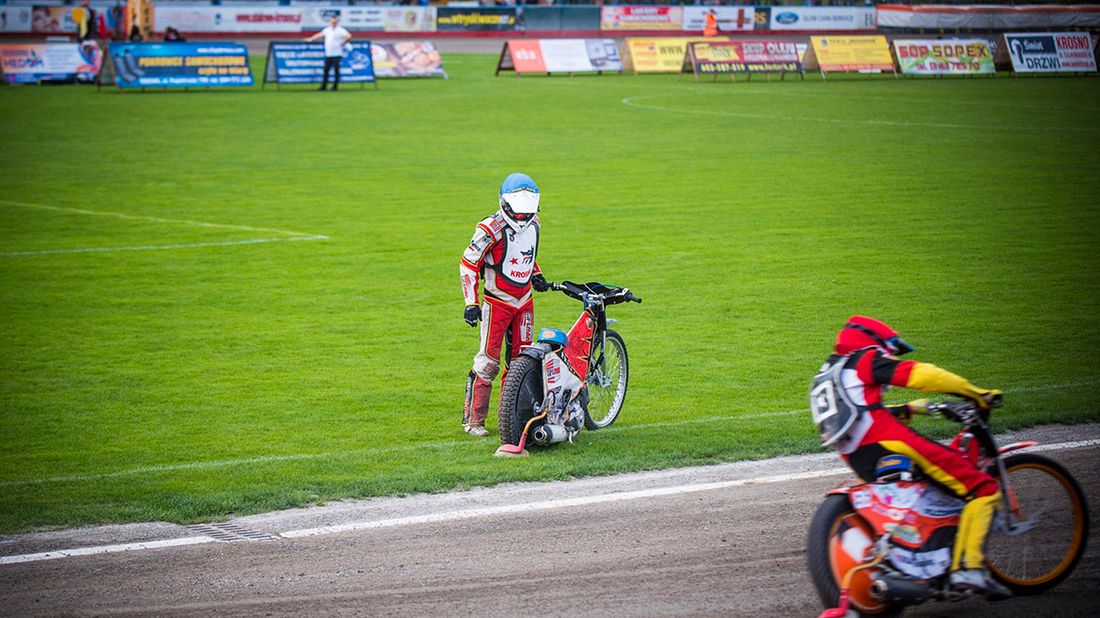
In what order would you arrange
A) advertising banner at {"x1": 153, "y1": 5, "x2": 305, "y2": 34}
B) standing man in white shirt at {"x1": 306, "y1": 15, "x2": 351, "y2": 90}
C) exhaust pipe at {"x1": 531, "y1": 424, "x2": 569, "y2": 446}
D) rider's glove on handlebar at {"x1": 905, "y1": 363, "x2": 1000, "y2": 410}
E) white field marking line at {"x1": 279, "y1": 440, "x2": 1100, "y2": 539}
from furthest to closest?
advertising banner at {"x1": 153, "y1": 5, "x2": 305, "y2": 34} → standing man in white shirt at {"x1": 306, "y1": 15, "x2": 351, "y2": 90} → exhaust pipe at {"x1": 531, "y1": 424, "x2": 569, "y2": 446} → white field marking line at {"x1": 279, "y1": 440, "x2": 1100, "y2": 539} → rider's glove on handlebar at {"x1": 905, "y1": 363, "x2": 1000, "y2": 410}

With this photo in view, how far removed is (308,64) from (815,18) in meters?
35.1

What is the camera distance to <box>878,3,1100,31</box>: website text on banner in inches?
2312

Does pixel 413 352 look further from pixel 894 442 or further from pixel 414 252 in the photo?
pixel 894 442

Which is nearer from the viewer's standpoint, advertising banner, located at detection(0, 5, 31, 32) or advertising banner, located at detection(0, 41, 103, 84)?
advertising banner, located at detection(0, 41, 103, 84)

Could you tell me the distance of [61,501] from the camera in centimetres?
889

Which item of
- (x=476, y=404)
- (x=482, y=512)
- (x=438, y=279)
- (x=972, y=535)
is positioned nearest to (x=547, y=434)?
(x=476, y=404)

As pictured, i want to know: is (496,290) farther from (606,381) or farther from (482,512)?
(482,512)

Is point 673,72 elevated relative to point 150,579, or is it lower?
elevated

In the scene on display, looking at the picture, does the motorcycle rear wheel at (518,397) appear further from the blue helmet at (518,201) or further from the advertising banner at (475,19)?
the advertising banner at (475,19)

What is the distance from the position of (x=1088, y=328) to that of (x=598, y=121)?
22.4 m

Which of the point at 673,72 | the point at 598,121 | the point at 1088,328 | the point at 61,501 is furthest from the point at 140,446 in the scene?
the point at 673,72

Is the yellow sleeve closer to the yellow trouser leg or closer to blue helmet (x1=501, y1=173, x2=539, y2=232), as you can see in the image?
the yellow trouser leg

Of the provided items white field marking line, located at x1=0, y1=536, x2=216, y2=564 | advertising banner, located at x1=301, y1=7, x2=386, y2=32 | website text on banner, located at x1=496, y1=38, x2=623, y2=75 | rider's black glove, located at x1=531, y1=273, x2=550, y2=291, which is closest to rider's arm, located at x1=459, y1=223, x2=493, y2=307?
rider's black glove, located at x1=531, y1=273, x2=550, y2=291

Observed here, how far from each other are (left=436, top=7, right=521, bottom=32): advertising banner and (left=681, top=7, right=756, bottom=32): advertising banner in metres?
9.76
